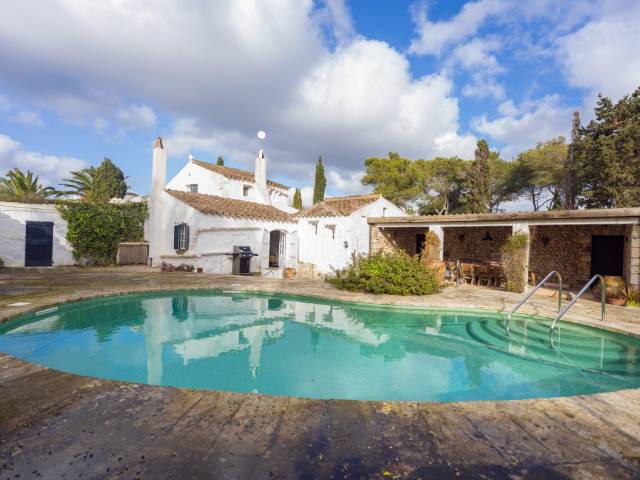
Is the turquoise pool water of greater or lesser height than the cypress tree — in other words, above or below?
below

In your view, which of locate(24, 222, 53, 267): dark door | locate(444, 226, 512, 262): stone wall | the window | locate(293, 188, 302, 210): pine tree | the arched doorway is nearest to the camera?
locate(444, 226, 512, 262): stone wall

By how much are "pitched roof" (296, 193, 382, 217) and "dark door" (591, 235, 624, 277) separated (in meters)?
9.91

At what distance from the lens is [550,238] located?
14.4 m

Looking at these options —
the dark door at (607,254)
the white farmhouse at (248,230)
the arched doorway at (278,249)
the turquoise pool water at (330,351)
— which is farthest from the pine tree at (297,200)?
the turquoise pool water at (330,351)

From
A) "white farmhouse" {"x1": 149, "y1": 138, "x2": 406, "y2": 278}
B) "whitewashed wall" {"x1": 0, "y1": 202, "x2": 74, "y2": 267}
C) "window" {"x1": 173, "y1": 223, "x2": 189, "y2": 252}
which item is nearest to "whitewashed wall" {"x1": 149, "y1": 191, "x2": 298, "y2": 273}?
"white farmhouse" {"x1": 149, "y1": 138, "x2": 406, "y2": 278}

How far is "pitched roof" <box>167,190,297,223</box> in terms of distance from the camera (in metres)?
16.5

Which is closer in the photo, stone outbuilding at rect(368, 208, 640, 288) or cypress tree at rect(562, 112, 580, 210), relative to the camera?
stone outbuilding at rect(368, 208, 640, 288)

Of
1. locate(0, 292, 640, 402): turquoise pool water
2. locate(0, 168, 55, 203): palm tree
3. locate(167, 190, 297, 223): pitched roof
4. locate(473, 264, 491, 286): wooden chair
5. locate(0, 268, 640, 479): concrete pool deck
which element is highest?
locate(0, 168, 55, 203): palm tree

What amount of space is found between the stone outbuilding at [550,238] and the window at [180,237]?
9.55m

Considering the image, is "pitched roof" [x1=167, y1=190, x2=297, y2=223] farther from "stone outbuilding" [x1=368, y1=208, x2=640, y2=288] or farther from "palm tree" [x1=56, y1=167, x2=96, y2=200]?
"palm tree" [x1=56, y1=167, x2=96, y2=200]

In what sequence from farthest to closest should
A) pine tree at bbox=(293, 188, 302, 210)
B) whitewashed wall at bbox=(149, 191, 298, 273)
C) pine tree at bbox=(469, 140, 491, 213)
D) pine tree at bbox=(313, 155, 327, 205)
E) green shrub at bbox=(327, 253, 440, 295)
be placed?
pine tree at bbox=(293, 188, 302, 210) < pine tree at bbox=(313, 155, 327, 205) < pine tree at bbox=(469, 140, 491, 213) < whitewashed wall at bbox=(149, 191, 298, 273) < green shrub at bbox=(327, 253, 440, 295)

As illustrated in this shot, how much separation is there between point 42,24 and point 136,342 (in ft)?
33.1

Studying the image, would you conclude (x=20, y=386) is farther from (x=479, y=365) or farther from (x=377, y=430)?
(x=479, y=365)

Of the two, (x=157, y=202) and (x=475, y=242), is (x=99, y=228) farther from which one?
(x=475, y=242)
